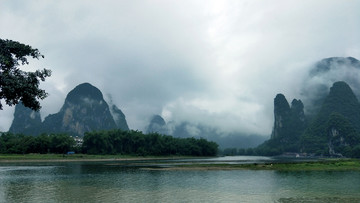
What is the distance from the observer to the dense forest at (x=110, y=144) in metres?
131

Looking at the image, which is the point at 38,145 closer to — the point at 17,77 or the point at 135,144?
the point at 135,144

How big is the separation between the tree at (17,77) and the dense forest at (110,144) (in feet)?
403

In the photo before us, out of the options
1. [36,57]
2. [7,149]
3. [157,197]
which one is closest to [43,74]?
[36,57]

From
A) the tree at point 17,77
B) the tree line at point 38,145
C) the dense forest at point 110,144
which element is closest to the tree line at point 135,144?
the dense forest at point 110,144

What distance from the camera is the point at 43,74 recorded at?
18.2m

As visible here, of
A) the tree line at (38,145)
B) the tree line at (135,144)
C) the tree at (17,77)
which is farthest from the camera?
the tree line at (135,144)

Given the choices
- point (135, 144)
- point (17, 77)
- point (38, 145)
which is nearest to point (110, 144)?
point (135, 144)

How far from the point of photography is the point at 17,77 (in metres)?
16.8

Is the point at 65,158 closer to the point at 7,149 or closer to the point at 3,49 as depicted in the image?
the point at 7,149

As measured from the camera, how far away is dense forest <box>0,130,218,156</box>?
429ft

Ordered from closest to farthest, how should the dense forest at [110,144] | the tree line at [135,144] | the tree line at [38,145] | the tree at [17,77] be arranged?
the tree at [17,77] < the tree line at [38,145] < the dense forest at [110,144] < the tree line at [135,144]

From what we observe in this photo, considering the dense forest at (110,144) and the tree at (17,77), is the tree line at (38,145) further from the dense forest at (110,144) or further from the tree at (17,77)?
the tree at (17,77)

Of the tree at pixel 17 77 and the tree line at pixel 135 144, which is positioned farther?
the tree line at pixel 135 144

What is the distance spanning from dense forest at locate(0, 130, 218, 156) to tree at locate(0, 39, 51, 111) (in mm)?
122905
